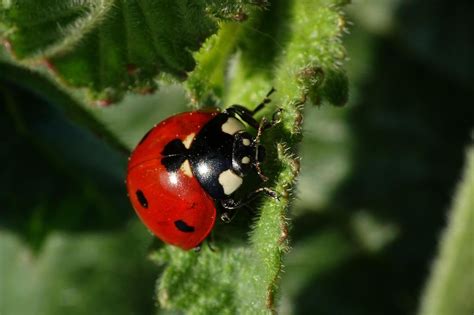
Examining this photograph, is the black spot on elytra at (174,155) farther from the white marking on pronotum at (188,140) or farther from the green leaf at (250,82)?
the green leaf at (250,82)

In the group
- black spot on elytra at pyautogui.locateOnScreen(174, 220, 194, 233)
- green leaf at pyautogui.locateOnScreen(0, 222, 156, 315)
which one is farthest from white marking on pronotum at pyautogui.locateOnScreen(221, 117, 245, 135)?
green leaf at pyautogui.locateOnScreen(0, 222, 156, 315)

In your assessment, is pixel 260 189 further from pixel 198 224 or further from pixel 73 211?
pixel 73 211

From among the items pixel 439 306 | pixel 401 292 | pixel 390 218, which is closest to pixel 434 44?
pixel 390 218

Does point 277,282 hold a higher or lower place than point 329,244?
higher

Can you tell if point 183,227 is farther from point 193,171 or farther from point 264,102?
point 264,102

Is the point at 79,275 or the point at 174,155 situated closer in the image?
the point at 174,155

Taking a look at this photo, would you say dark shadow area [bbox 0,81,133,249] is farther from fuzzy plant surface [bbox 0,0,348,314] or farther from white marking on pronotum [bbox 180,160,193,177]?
white marking on pronotum [bbox 180,160,193,177]

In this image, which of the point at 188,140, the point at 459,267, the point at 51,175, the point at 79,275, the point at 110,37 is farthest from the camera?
the point at 79,275

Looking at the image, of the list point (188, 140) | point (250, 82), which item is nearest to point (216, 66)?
point (250, 82)
